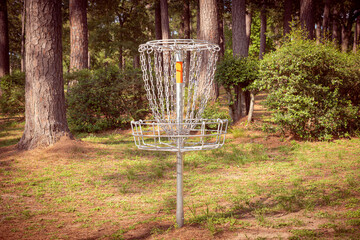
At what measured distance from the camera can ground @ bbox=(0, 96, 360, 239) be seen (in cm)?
341

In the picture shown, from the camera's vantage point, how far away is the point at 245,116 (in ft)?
32.4

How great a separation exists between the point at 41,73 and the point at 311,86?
721cm

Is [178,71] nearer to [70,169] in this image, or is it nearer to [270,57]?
[70,169]

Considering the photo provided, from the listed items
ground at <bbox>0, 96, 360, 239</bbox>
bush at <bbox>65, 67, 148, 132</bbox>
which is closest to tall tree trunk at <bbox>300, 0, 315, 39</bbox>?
ground at <bbox>0, 96, 360, 239</bbox>

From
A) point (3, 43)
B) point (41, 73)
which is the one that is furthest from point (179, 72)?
point (3, 43)

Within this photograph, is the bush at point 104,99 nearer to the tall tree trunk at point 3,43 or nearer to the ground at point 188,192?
the ground at point 188,192

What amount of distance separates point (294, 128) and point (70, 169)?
6.19 meters

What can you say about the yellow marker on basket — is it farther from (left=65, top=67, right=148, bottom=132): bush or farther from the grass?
(left=65, top=67, right=148, bottom=132): bush

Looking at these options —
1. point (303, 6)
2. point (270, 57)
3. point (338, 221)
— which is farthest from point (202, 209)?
point (303, 6)

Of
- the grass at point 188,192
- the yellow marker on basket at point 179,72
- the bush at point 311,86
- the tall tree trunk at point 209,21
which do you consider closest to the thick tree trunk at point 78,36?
the tall tree trunk at point 209,21

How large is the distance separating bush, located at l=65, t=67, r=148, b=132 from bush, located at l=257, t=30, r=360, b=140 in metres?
5.00

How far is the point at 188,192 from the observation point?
16.0 feet

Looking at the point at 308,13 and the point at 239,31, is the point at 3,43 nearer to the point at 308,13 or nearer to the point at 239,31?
the point at 239,31

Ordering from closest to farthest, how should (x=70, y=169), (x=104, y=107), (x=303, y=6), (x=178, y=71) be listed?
(x=178, y=71)
(x=70, y=169)
(x=104, y=107)
(x=303, y=6)
